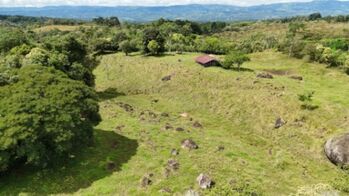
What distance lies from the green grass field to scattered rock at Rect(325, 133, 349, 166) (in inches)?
41.5

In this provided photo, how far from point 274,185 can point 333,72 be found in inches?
1948

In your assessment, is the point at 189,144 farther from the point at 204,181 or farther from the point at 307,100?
the point at 307,100

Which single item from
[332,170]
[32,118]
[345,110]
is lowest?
[332,170]

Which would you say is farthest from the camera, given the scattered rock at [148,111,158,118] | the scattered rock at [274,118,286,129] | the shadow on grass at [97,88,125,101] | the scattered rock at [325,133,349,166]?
the shadow on grass at [97,88,125,101]

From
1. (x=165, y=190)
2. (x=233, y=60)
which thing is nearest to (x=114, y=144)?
(x=165, y=190)

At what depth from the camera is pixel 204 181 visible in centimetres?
3397

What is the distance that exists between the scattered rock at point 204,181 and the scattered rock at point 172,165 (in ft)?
11.2

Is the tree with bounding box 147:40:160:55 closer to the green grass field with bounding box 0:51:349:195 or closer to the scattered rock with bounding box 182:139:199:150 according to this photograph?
the green grass field with bounding box 0:51:349:195

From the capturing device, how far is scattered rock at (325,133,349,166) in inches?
1602

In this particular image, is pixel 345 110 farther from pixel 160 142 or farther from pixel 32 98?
pixel 32 98

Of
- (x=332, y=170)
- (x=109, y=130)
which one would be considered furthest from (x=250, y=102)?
(x=109, y=130)

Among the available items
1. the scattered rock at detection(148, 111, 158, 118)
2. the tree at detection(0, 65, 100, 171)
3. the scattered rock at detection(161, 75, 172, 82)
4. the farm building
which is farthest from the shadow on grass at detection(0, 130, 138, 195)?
the farm building

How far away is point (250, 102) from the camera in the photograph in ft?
194

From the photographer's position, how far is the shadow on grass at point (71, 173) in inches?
1298
